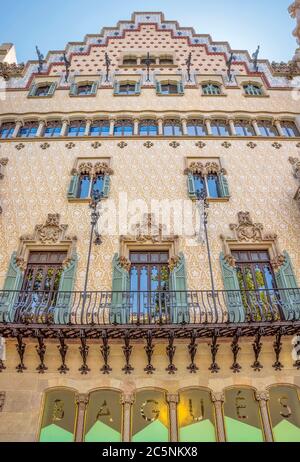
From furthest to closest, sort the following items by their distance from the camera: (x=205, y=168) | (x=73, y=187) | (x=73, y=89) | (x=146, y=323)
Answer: (x=73, y=89), (x=205, y=168), (x=73, y=187), (x=146, y=323)

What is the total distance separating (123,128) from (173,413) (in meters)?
10.2

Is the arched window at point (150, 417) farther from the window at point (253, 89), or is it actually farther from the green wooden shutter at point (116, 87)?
the window at point (253, 89)

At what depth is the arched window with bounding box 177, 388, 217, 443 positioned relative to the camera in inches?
269

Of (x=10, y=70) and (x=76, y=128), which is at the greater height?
(x=10, y=70)

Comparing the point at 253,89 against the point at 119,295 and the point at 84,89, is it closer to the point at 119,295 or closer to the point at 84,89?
the point at 84,89

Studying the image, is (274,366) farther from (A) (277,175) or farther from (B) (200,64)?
(B) (200,64)

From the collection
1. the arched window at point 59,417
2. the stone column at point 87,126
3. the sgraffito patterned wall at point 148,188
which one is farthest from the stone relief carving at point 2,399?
the stone column at point 87,126

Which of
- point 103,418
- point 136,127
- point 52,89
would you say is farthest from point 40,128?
point 103,418

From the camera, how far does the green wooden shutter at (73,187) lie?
11.0 meters

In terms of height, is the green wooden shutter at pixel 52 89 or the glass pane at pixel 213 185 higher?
the green wooden shutter at pixel 52 89

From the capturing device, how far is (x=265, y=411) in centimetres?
710

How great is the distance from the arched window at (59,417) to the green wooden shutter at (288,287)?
4.98 m

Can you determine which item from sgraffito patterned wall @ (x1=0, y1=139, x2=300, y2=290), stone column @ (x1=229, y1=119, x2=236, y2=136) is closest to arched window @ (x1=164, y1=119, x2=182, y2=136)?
sgraffito patterned wall @ (x1=0, y1=139, x2=300, y2=290)

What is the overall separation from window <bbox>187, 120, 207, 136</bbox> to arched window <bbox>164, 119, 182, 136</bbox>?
1.26ft
